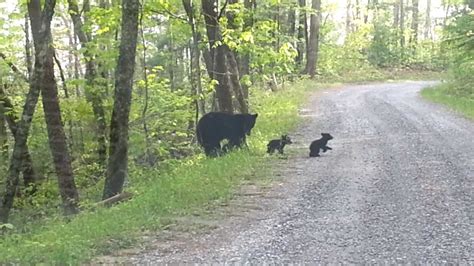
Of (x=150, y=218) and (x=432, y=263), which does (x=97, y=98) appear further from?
(x=432, y=263)

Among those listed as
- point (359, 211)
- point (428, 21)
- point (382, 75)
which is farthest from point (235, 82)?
point (428, 21)

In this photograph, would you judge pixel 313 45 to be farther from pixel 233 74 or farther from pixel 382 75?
pixel 233 74

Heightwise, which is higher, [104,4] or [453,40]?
[104,4]

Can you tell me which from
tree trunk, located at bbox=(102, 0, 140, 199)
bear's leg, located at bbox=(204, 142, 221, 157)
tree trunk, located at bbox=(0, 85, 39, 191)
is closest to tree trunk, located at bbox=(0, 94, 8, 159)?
tree trunk, located at bbox=(0, 85, 39, 191)

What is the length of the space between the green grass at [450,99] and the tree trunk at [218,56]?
8008 mm

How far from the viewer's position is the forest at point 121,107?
8.23 metres

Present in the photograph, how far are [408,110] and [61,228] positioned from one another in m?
14.5

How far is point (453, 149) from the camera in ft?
37.8

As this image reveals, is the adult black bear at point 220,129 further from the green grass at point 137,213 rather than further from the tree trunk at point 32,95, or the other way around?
the tree trunk at point 32,95

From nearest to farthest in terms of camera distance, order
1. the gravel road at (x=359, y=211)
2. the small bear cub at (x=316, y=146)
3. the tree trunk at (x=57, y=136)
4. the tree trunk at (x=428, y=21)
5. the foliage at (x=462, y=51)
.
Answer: the gravel road at (x=359, y=211) → the tree trunk at (x=57, y=136) → the small bear cub at (x=316, y=146) → the foliage at (x=462, y=51) → the tree trunk at (x=428, y=21)

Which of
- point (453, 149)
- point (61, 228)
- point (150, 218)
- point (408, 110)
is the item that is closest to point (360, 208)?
point (150, 218)

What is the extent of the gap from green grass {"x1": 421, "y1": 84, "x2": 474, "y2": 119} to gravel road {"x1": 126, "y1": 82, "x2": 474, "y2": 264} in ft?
16.0

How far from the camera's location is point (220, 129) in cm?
1098

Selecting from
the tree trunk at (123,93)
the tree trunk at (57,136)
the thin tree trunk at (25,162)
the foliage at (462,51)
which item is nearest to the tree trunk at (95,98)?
the thin tree trunk at (25,162)
